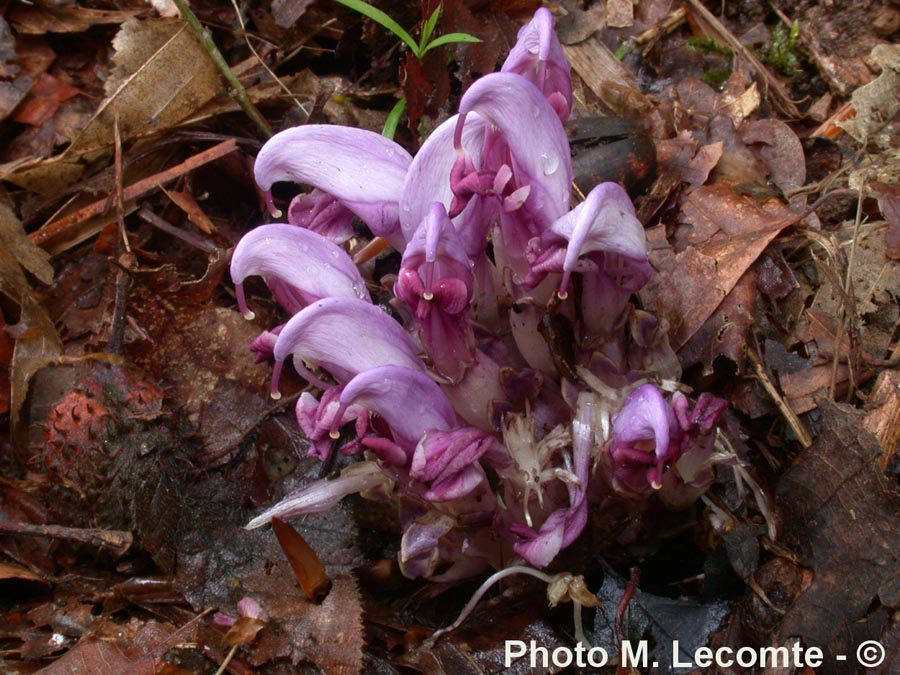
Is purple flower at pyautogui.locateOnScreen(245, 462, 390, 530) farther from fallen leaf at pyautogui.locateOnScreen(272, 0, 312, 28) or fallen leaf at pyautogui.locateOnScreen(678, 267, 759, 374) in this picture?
fallen leaf at pyautogui.locateOnScreen(272, 0, 312, 28)

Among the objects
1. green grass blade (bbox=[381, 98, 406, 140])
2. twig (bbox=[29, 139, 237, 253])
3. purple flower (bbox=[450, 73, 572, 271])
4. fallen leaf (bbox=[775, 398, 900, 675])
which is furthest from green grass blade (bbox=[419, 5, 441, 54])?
fallen leaf (bbox=[775, 398, 900, 675])

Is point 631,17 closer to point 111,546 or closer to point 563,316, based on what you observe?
point 563,316

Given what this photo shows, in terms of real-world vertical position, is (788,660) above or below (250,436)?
below

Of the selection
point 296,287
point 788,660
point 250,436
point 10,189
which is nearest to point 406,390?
point 296,287

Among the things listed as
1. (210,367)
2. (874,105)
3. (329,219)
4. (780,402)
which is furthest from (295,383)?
(874,105)

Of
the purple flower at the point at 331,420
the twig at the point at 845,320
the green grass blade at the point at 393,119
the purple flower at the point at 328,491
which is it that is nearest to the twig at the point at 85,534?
the purple flower at the point at 328,491

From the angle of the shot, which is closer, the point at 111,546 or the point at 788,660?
the point at 788,660

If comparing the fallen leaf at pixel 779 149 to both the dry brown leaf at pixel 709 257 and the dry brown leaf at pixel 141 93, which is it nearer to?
the dry brown leaf at pixel 709 257
